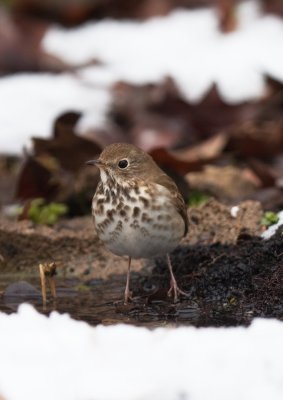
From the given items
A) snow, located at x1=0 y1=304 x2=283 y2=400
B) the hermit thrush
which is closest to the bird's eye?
the hermit thrush

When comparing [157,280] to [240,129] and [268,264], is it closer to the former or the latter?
[268,264]

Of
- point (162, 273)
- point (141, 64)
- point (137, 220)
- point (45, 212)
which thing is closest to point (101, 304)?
point (137, 220)

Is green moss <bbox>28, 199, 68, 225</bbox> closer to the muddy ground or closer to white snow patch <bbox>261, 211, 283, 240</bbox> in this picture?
the muddy ground

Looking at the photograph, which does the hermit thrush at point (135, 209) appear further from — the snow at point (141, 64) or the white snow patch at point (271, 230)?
the snow at point (141, 64)

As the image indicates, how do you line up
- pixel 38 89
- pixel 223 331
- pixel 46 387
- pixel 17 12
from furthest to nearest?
pixel 17 12
pixel 38 89
pixel 223 331
pixel 46 387

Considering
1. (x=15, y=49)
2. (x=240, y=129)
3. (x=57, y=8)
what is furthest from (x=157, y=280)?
(x=57, y=8)

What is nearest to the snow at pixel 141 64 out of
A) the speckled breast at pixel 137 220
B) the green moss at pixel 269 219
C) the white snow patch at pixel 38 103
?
the white snow patch at pixel 38 103

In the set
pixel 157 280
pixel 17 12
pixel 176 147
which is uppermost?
pixel 17 12
